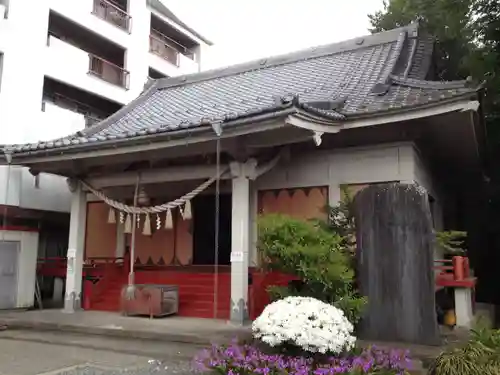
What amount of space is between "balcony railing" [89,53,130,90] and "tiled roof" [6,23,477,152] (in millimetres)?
4713

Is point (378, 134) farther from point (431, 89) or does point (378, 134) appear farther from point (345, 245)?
point (345, 245)

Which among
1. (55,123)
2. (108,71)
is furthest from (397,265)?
(108,71)

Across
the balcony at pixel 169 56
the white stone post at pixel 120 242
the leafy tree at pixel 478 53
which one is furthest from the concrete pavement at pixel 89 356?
the balcony at pixel 169 56

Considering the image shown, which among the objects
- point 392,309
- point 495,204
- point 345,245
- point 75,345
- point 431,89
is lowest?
point 75,345

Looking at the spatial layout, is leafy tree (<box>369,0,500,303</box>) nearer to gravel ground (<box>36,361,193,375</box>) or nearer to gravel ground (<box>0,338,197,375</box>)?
gravel ground (<box>36,361,193,375</box>)

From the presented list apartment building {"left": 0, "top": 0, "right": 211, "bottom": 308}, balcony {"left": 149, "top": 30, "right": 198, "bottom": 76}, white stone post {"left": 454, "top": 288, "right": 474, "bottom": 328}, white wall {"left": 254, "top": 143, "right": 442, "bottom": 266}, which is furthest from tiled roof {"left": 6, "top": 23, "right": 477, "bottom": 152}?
balcony {"left": 149, "top": 30, "right": 198, "bottom": 76}

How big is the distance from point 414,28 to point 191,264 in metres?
8.37

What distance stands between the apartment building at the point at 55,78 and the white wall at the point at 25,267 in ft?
0.08

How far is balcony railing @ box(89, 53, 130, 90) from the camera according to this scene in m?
19.9

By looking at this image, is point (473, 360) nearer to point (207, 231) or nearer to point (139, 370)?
point (139, 370)

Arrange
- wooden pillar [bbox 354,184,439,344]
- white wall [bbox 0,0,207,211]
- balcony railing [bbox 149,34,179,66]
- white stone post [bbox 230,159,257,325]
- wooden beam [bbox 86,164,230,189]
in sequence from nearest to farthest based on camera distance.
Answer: wooden pillar [bbox 354,184,439,344], white stone post [bbox 230,159,257,325], wooden beam [bbox 86,164,230,189], white wall [bbox 0,0,207,211], balcony railing [bbox 149,34,179,66]

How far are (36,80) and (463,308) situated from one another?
48.0 feet

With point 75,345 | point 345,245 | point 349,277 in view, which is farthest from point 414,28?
point 75,345

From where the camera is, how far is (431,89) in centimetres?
903
